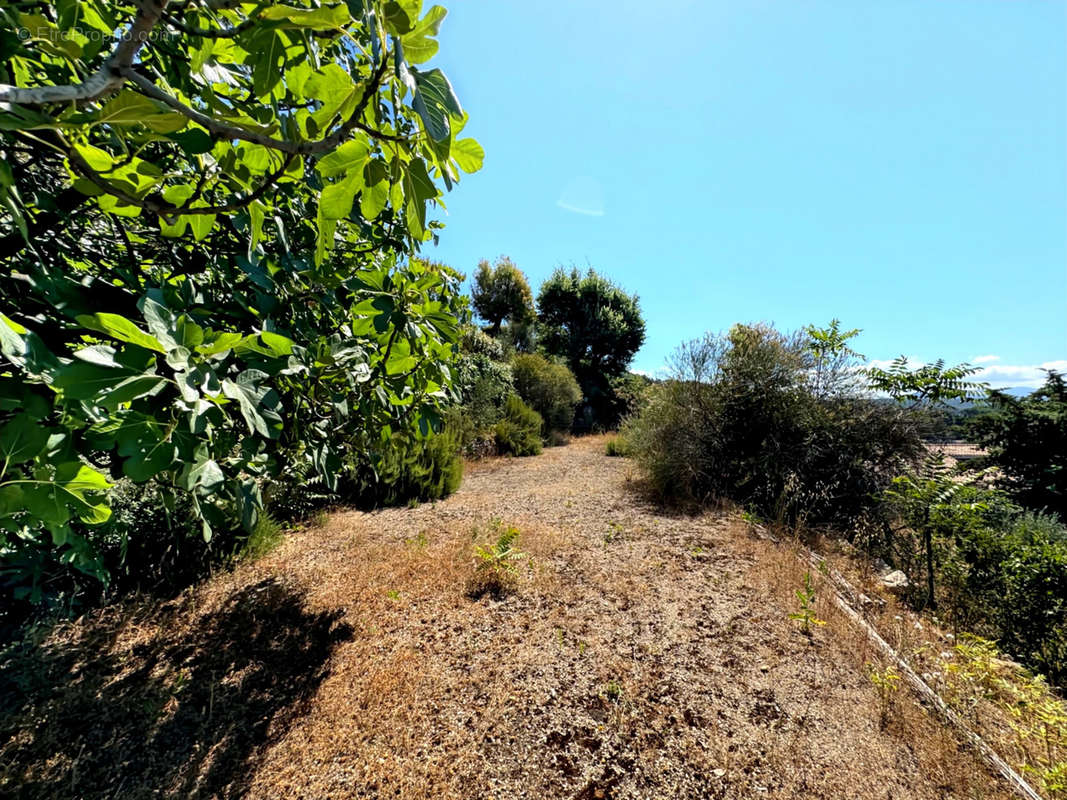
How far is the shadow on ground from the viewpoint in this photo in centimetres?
158

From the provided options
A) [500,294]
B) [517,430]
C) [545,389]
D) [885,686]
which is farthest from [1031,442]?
[500,294]

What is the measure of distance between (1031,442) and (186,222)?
10525 mm

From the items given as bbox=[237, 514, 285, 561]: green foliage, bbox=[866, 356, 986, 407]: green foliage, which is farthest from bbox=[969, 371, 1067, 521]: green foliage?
bbox=[237, 514, 285, 561]: green foliage

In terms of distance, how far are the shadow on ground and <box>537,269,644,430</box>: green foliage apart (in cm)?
1446

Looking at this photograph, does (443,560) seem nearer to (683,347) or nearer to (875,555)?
(875,555)

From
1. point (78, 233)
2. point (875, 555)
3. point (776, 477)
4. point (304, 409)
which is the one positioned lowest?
point (875, 555)

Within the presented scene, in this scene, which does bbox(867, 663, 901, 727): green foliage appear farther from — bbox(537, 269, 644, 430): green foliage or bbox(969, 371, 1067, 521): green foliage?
bbox(537, 269, 644, 430): green foliage

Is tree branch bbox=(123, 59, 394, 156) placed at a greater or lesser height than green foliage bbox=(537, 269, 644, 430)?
lesser

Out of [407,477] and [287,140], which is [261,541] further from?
[287,140]

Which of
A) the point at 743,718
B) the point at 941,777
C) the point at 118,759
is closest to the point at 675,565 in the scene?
the point at 743,718

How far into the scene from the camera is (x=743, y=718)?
76.0 inches

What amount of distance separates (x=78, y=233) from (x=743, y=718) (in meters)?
3.64

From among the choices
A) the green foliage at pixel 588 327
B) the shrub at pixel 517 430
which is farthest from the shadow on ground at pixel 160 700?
the green foliage at pixel 588 327

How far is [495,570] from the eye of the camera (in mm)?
3141
